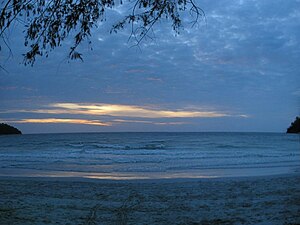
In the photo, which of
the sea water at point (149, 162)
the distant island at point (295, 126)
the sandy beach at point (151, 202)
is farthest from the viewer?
the distant island at point (295, 126)

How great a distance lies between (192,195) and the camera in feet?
38.0

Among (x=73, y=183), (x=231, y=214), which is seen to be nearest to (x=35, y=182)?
(x=73, y=183)

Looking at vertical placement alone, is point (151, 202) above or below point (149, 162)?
above

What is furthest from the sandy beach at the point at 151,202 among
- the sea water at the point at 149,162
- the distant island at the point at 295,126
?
the distant island at the point at 295,126

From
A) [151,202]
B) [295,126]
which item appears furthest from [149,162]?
[295,126]

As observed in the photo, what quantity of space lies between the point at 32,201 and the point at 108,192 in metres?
2.83

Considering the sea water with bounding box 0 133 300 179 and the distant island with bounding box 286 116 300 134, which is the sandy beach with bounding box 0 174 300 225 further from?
the distant island with bounding box 286 116 300 134

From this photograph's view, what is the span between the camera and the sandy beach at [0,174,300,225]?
805 centimetres

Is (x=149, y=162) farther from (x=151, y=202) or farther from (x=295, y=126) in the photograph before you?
(x=295, y=126)

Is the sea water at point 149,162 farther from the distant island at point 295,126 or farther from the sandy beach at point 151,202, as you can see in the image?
the distant island at point 295,126

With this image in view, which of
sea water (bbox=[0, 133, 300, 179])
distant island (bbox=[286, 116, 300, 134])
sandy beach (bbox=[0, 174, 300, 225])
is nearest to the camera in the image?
sandy beach (bbox=[0, 174, 300, 225])

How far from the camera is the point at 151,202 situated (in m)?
10.4

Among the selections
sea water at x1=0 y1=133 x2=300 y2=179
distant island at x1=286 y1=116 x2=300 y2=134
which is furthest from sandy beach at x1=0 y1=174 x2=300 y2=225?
distant island at x1=286 y1=116 x2=300 y2=134

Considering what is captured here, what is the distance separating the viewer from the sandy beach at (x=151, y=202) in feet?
26.4
